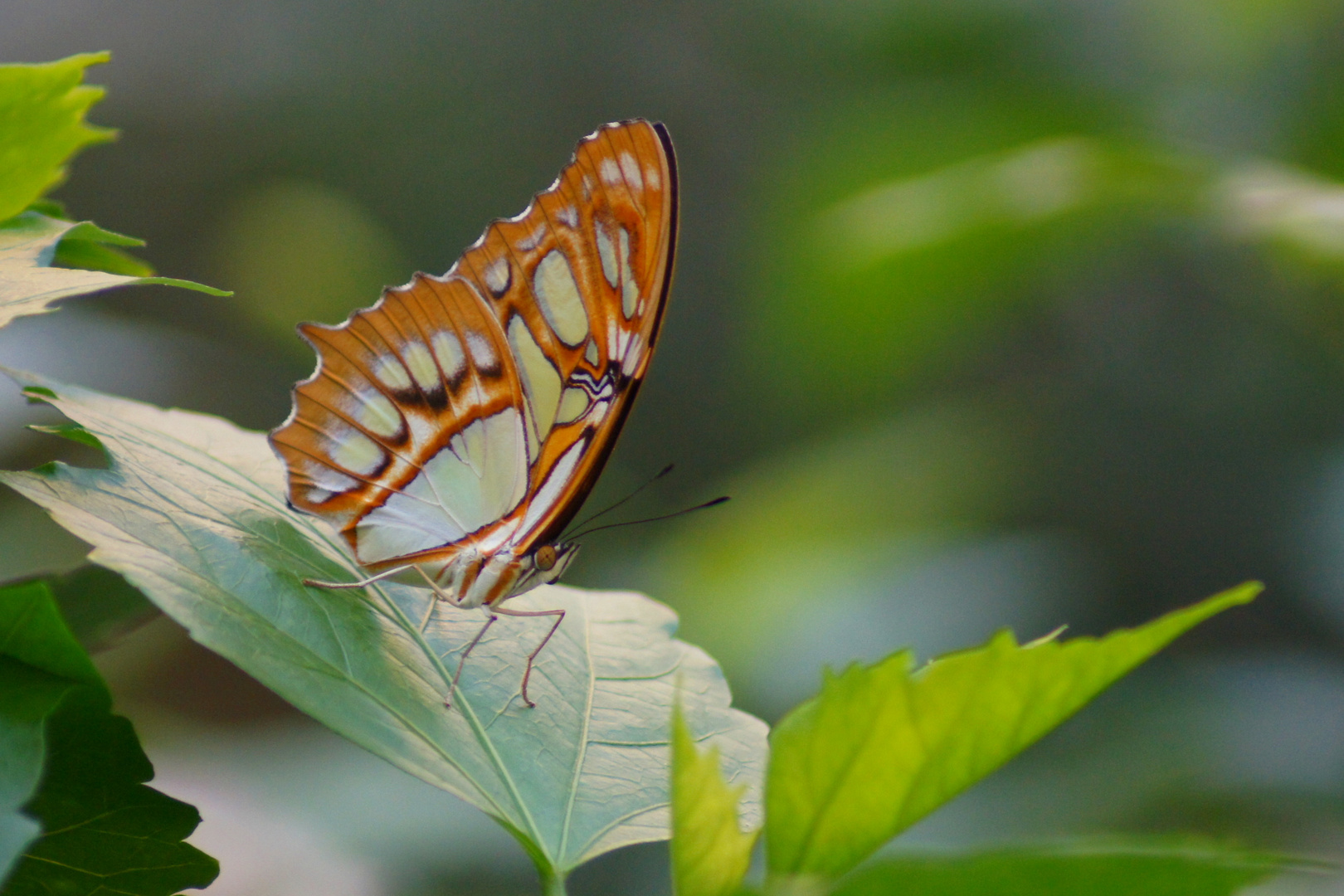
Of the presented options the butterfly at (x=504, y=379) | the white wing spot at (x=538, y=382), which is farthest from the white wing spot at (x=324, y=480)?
the white wing spot at (x=538, y=382)

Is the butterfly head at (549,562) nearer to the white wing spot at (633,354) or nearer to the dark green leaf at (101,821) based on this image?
the white wing spot at (633,354)

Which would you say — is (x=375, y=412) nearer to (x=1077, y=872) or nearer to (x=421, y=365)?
(x=421, y=365)

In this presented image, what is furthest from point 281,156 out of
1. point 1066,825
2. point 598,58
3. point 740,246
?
point 1066,825

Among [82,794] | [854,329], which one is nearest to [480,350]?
Result: [82,794]

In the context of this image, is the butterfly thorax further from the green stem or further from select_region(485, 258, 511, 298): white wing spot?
the green stem

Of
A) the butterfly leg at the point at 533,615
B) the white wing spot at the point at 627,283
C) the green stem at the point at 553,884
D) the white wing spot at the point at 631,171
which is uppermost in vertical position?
the white wing spot at the point at 631,171

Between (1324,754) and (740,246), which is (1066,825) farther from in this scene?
(740,246)
